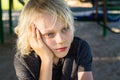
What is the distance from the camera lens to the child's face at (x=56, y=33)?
1.86m

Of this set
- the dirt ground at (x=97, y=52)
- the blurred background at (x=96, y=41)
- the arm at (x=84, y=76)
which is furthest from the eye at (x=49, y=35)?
the dirt ground at (x=97, y=52)

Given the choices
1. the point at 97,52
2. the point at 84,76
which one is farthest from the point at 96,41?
the point at 84,76

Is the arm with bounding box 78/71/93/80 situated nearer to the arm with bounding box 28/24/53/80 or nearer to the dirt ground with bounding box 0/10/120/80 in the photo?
the arm with bounding box 28/24/53/80

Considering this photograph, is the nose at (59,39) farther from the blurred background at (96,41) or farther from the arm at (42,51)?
the blurred background at (96,41)

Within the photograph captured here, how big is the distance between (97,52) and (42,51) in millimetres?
2983

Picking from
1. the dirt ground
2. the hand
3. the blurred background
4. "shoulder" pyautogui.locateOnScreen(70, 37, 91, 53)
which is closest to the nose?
the hand

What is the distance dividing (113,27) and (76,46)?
14.1 ft

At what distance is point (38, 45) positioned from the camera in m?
1.97

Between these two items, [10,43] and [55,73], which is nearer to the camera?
[55,73]

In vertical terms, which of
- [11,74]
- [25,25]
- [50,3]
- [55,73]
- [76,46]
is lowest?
[11,74]

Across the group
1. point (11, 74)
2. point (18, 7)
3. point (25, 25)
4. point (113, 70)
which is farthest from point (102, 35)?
point (25, 25)

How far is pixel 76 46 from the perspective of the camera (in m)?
2.09

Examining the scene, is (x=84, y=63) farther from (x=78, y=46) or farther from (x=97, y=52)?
(x=97, y=52)

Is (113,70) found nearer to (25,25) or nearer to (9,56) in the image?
(9,56)
